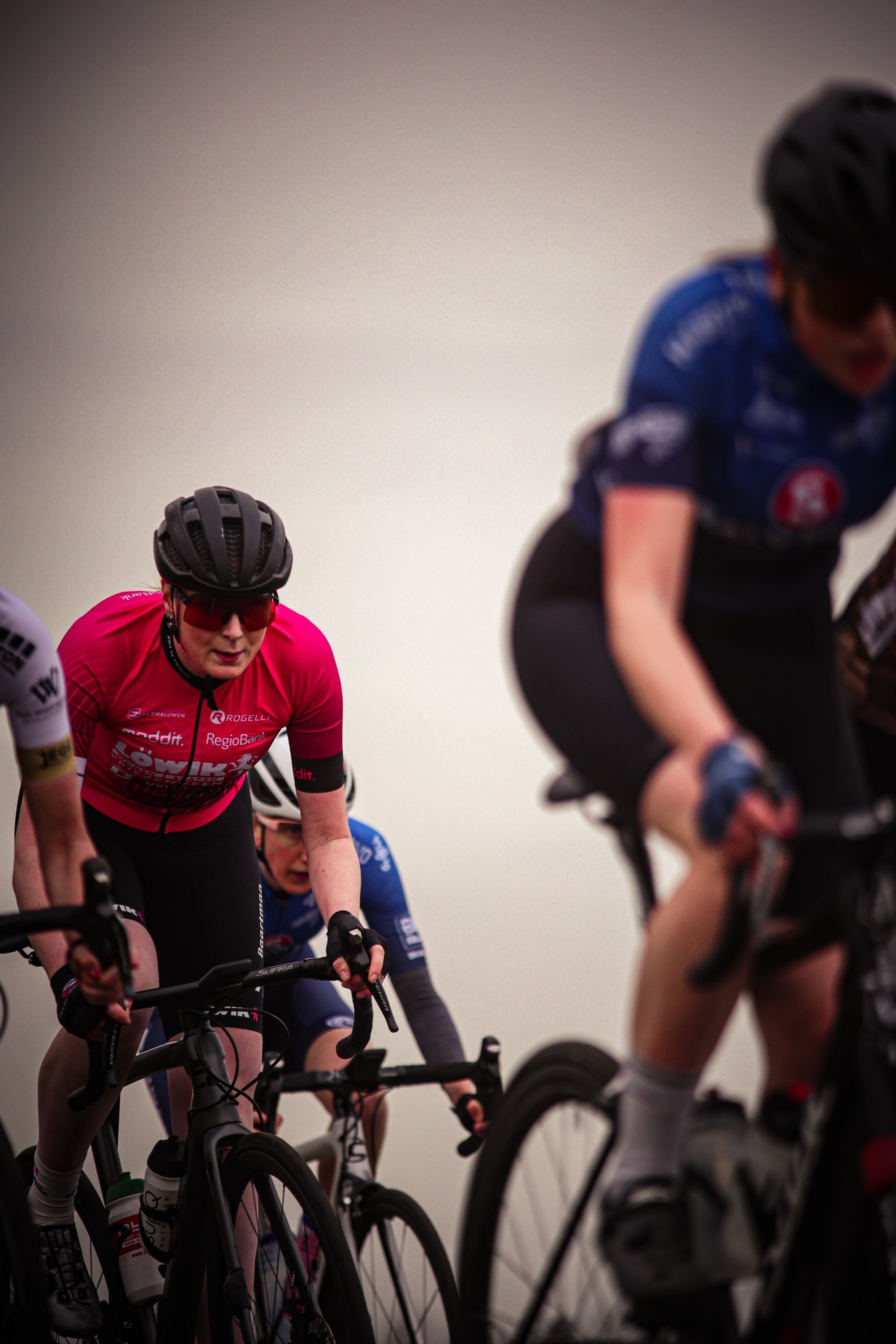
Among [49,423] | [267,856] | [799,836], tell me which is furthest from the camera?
[49,423]

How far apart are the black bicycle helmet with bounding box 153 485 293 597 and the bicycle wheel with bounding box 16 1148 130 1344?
1.19 meters

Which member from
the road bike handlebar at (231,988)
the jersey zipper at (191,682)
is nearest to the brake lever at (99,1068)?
the road bike handlebar at (231,988)

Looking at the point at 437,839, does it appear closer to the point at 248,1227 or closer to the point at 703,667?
the point at 248,1227

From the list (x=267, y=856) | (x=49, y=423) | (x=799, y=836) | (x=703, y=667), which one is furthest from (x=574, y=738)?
(x=49, y=423)

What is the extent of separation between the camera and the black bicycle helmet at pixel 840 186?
1101 millimetres

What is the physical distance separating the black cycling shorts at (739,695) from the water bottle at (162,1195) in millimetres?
1339

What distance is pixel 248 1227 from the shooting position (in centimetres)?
205

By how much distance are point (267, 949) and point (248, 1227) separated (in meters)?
1.09

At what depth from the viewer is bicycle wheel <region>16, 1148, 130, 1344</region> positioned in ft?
7.56

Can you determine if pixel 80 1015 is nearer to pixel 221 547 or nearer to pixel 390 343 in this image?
pixel 221 547

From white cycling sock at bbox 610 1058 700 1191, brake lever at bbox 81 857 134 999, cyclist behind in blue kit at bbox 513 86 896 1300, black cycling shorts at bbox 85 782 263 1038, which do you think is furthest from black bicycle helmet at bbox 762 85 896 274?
black cycling shorts at bbox 85 782 263 1038

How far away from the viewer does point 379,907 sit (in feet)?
9.69

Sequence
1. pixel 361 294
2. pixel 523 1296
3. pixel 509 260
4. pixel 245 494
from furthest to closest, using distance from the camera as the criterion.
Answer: pixel 361 294, pixel 509 260, pixel 245 494, pixel 523 1296

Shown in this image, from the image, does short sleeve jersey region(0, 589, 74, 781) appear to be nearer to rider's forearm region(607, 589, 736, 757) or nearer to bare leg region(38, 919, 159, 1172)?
bare leg region(38, 919, 159, 1172)
